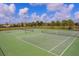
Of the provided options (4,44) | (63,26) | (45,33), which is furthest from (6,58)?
(63,26)

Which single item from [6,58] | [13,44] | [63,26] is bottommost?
[6,58]

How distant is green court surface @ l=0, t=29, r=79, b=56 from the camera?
1.42 m

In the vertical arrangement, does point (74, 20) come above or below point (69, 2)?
below

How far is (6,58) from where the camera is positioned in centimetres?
143

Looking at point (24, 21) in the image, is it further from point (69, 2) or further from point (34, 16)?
point (69, 2)

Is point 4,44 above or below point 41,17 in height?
below

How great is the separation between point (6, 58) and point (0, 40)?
0.53ft

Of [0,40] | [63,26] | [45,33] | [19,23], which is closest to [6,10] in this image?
[19,23]

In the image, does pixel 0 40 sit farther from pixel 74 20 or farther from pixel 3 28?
pixel 74 20

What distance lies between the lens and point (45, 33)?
1475 mm

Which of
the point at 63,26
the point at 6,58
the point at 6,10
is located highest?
the point at 6,10

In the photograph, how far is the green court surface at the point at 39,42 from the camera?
1.42 m

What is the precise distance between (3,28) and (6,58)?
260mm

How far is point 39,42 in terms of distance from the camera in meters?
1.46
